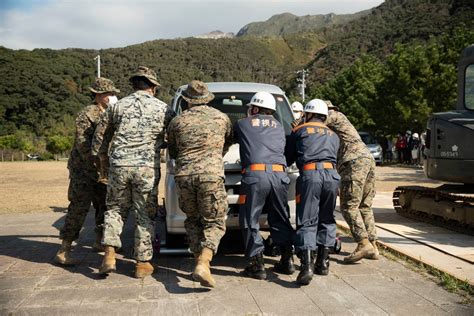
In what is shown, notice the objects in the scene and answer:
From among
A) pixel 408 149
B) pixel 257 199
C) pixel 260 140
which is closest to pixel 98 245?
pixel 257 199

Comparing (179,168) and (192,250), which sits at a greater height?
(179,168)

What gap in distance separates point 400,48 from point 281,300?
1250 inches

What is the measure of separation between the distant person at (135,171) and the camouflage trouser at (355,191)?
242 cm

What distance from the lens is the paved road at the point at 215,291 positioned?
532cm

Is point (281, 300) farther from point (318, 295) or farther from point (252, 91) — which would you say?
point (252, 91)

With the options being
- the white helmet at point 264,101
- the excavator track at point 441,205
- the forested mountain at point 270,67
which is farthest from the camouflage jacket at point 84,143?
the forested mountain at point 270,67

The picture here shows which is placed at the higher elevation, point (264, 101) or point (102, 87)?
point (102, 87)

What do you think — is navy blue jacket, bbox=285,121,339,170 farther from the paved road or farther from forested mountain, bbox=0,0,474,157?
forested mountain, bbox=0,0,474,157

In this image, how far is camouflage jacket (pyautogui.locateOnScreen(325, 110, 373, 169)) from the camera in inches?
297

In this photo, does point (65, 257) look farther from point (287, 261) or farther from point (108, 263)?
point (287, 261)

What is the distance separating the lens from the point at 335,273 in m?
6.73

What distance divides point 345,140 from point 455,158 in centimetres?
266

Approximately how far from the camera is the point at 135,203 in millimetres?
6453

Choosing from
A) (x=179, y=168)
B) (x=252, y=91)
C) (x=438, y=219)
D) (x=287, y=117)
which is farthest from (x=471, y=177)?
(x=179, y=168)
